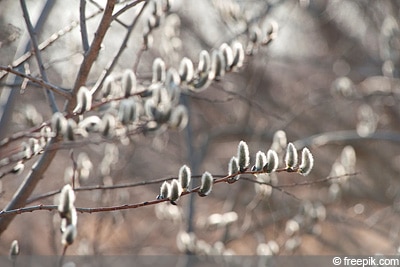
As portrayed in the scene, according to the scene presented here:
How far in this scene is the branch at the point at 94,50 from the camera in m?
1.83

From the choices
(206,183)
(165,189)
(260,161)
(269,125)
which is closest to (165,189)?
(165,189)

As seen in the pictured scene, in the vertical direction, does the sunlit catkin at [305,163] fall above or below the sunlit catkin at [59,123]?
below

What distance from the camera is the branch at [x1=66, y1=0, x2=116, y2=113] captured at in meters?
1.83

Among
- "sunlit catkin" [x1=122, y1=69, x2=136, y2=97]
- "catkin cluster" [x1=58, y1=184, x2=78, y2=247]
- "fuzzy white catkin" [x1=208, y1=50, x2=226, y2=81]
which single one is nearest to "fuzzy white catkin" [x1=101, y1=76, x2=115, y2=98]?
"sunlit catkin" [x1=122, y1=69, x2=136, y2=97]

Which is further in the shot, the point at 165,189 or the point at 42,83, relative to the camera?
the point at 42,83

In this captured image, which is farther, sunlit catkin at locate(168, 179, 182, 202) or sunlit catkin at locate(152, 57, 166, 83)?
sunlit catkin at locate(152, 57, 166, 83)

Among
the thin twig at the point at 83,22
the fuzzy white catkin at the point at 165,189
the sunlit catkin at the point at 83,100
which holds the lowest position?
the fuzzy white catkin at the point at 165,189

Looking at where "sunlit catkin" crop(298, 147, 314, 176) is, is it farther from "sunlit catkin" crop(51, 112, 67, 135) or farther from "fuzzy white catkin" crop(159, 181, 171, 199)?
"sunlit catkin" crop(51, 112, 67, 135)

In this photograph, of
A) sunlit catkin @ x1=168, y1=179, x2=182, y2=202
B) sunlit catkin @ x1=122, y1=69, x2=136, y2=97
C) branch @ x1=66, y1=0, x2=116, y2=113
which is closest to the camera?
sunlit catkin @ x1=168, y1=179, x2=182, y2=202

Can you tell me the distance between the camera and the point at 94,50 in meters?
1.88

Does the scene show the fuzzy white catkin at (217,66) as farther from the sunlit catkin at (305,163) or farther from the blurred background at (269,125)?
the blurred background at (269,125)

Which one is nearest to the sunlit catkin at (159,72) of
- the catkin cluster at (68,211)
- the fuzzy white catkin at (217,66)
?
the fuzzy white catkin at (217,66)

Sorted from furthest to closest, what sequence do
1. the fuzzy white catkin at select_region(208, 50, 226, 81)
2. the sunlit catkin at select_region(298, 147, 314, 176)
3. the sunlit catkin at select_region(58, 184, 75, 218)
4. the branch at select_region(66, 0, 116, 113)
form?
1. the fuzzy white catkin at select_region(208, 50, 226, 81)
2. the branch at select_region(66, 0, 116, 113)
3. the sunlit catkin at select_region(298, 147, 314, 176)
4. the sunlit catkin at select_region(58, 184, 75, 218)

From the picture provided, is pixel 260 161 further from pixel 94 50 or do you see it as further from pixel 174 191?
pixel 94 50
